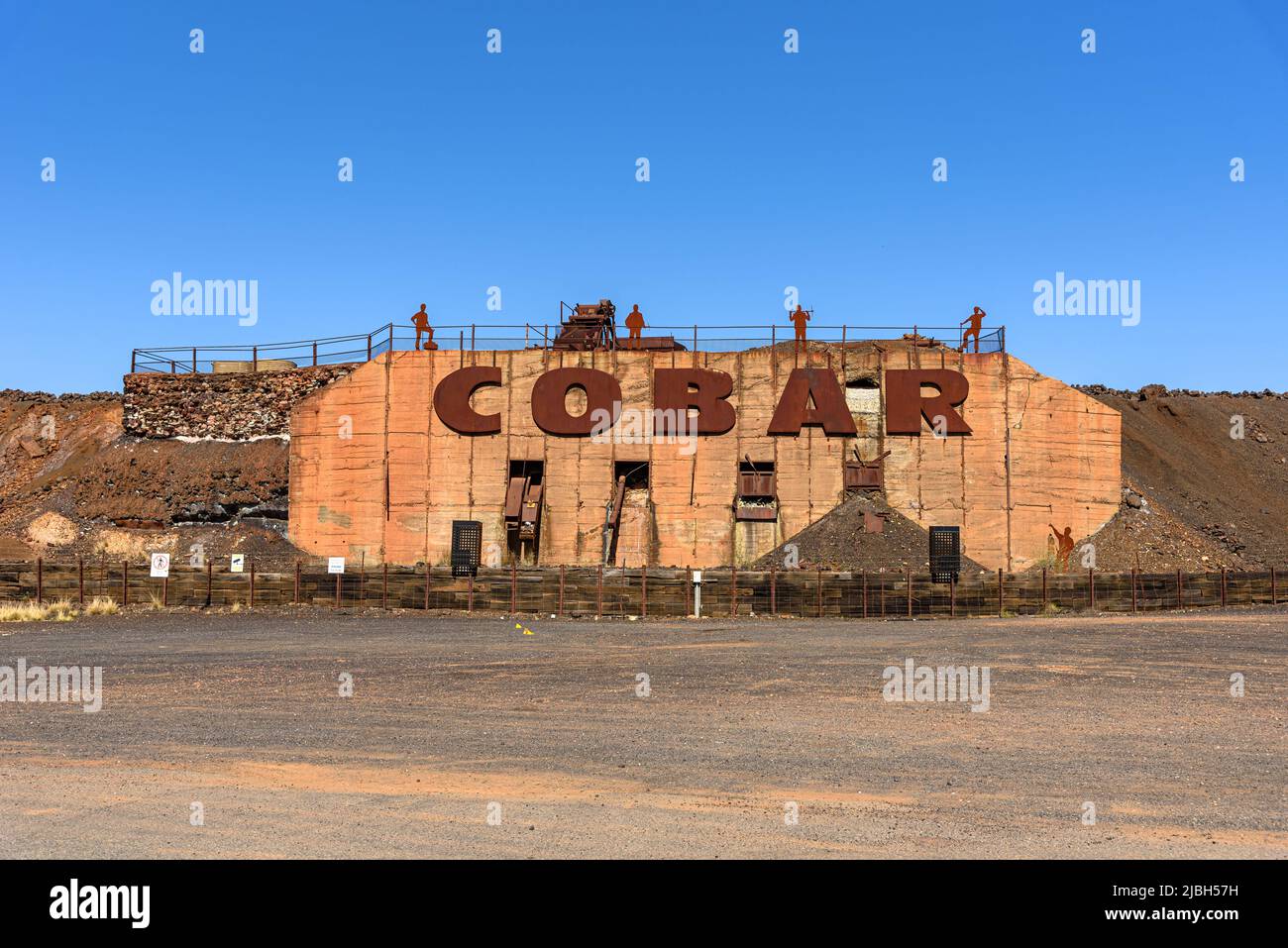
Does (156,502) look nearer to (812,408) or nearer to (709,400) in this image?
(709,400)

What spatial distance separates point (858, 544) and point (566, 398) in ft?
42.8

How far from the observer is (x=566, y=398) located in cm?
4506

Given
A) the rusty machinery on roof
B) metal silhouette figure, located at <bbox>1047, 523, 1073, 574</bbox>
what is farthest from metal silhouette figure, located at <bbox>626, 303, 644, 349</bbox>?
metal silhouette figure, located at <bbox>1047, 523, 1073, 574</bbox>

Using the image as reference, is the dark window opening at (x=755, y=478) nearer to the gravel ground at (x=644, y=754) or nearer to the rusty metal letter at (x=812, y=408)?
the rusty metal letter at (x=812, y=408)

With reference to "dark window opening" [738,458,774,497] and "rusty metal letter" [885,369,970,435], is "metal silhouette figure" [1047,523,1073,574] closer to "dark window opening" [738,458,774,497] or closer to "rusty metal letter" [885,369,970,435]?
"rusty metal letter" [885,369,970,435]

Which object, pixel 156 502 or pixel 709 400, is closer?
pixel 709 400

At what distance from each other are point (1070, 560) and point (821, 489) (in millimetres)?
10149

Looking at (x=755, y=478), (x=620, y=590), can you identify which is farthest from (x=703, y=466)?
(x=620, y=590)

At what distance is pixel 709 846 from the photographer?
9477 millimetres

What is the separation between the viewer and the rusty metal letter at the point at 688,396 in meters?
44.6

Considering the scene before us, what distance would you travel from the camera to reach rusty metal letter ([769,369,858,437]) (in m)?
44.4

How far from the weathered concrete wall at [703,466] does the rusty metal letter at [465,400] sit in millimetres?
351
